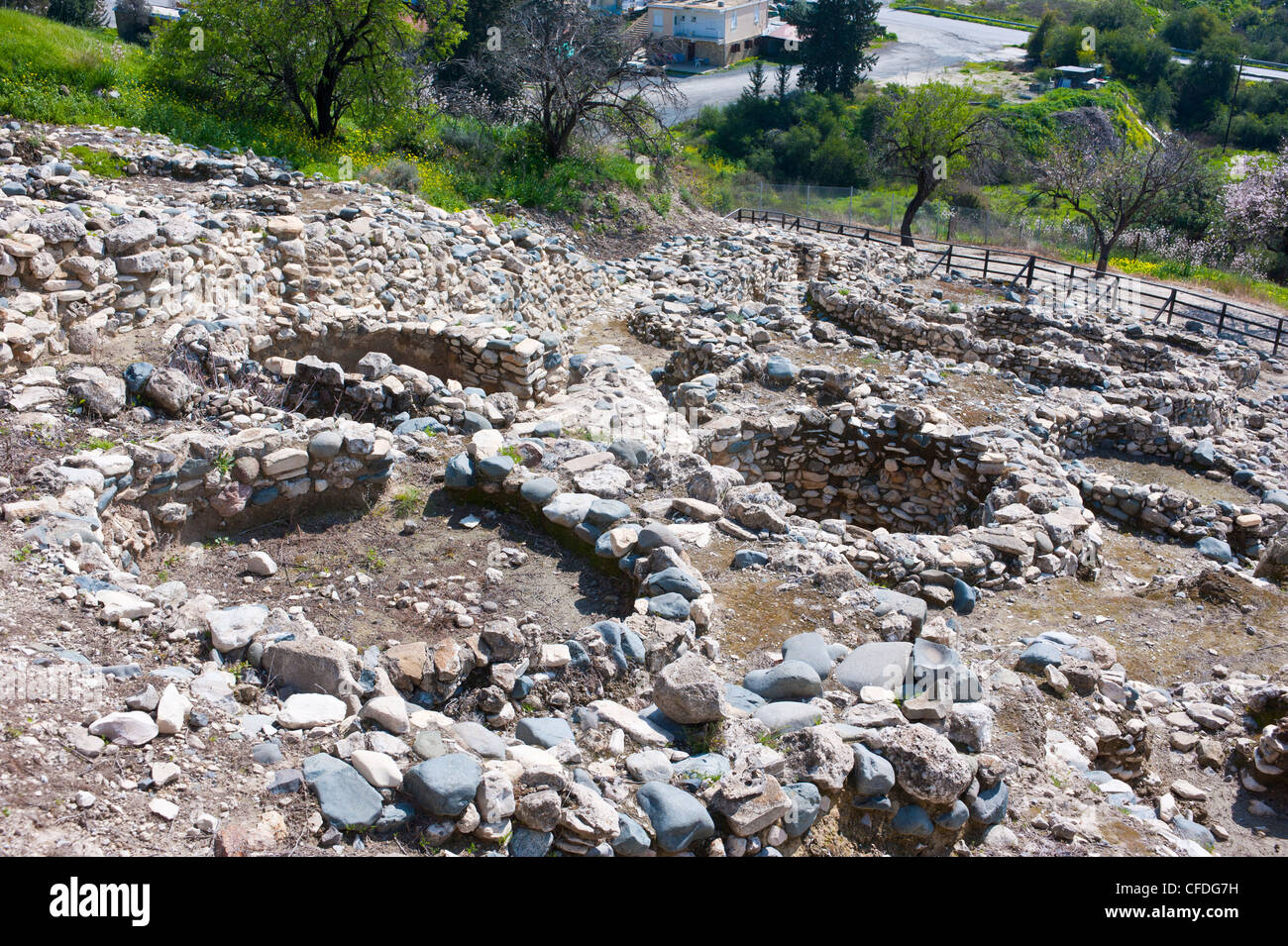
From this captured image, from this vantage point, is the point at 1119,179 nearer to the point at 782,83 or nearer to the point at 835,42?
the point at 782,83

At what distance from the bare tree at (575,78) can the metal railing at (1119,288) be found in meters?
6.44

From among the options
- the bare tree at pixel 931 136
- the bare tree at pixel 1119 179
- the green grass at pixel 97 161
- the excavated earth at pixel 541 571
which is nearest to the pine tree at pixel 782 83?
the bare tree at pixel 1119 179

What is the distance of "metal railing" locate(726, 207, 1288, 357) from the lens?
18484mm

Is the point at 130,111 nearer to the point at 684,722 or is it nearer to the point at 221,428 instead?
the point at 221,428

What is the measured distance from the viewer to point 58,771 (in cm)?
316

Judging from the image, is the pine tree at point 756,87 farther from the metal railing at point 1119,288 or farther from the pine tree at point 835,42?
the metal railing at point 1119,288

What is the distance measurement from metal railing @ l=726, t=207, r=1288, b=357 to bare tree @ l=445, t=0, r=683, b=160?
6441 millimetres

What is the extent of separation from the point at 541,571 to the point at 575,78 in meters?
16.9

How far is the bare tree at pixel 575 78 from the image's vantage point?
65.2ft

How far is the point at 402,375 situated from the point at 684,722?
5244 millimetres

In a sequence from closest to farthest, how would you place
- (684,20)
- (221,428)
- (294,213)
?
(221,428) < (294,213) < (684,20)

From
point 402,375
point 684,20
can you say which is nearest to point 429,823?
point 402,375

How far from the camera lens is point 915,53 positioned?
62.5 metres

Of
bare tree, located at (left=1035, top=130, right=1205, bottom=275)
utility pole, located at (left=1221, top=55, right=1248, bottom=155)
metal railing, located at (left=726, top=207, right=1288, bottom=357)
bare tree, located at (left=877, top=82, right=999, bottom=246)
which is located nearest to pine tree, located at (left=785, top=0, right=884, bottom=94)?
utility pole, located at (left=1221, top=55, right=1248, bottom=155)
